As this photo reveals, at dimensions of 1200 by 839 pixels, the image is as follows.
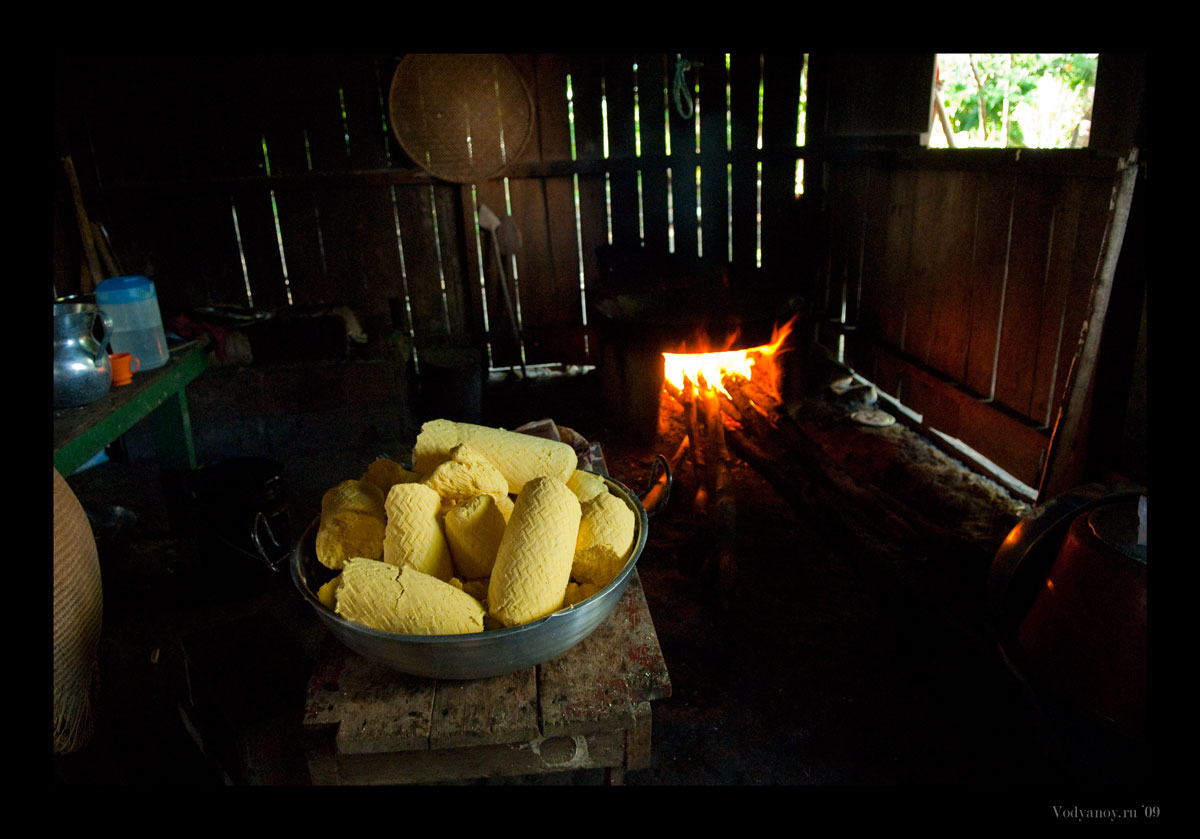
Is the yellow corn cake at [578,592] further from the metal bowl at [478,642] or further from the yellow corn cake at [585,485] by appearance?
the yellow corn cake at [585,485]

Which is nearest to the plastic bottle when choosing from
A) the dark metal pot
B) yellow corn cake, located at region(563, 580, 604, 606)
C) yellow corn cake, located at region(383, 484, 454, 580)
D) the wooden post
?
the dark metal pot

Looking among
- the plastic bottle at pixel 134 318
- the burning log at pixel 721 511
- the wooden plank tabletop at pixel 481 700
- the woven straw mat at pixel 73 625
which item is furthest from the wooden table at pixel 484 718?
the plastic bottle at pixel 134 318

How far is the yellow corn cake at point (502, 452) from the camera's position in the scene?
5.65 feet

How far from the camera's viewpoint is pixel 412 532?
4.80 feet

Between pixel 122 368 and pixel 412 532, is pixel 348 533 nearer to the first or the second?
pixel 412 532

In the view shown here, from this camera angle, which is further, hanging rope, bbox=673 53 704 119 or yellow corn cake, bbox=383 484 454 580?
hanging rope, bbox=673 53 704 119

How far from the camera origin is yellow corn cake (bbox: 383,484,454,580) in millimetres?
1459

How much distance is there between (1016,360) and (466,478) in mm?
3625

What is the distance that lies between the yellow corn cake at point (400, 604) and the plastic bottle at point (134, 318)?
9.23ft

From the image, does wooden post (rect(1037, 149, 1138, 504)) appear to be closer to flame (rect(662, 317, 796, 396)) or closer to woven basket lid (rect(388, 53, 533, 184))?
flame (rect(662, 317, 796, 396))

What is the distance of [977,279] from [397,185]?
441cm

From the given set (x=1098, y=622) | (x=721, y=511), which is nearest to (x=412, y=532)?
(x=1098, y=622)

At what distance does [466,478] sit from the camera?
5.30 feet

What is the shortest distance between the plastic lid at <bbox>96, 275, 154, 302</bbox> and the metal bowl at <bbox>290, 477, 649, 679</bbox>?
8.77 ft
